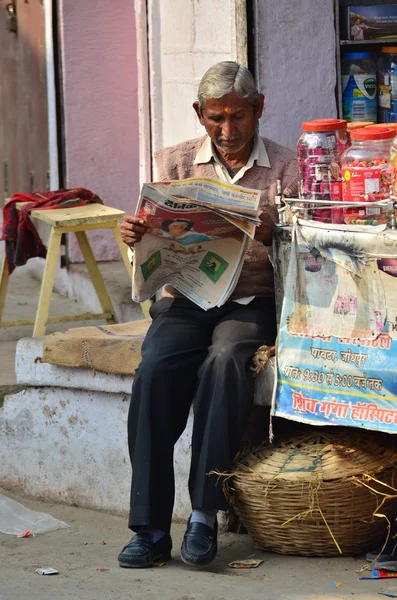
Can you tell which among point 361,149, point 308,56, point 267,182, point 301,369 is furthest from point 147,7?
point 301,369

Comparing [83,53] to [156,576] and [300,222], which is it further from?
[156,576]

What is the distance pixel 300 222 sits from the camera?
11.6 feet

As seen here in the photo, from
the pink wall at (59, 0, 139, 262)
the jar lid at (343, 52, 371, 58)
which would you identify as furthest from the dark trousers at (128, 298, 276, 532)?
the pink wall at (59, 0, 139, 262)

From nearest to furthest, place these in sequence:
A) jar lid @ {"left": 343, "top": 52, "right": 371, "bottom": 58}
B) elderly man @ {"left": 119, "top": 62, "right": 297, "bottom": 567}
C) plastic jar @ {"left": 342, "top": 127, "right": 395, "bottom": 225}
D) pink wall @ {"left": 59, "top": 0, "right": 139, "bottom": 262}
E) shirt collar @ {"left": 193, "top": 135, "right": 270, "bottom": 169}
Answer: plastic jar @ {"left": 342, "top": 127, "right": 395, "bottom": 225}, elderly man @ {"left": 119, "top": 62, "right": 297, "bottom": 567}, shirt collar @ {"left": 193, "top": 135, "right": 270, "bottom": 169}, jar lid @ {"left": 343, "top": 52, "right": 371, "bottom": 58}, pink wall @ {"left": 59, "top": 0, "right": 139, "bottom": 262}

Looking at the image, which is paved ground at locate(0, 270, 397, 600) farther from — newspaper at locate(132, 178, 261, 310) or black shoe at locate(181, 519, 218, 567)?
newspaper at locate(132, 178, 261, 310)

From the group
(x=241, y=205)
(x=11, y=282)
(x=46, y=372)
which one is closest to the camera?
(x=241, y=205)

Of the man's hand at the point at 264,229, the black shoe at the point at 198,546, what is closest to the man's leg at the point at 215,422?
the black shoe at the point at 198,546

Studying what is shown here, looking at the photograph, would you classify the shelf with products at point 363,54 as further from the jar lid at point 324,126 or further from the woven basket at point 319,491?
the woven basket at point 319,491

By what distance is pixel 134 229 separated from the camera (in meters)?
3.64

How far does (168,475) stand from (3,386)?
1220 millimetres

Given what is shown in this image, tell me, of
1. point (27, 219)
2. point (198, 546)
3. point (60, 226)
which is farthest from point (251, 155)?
point (27, 219)

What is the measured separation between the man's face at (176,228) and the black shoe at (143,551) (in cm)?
97

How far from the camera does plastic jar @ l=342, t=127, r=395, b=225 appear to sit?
3.51 m

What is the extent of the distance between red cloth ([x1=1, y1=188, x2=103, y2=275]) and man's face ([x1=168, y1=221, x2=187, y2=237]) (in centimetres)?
204
